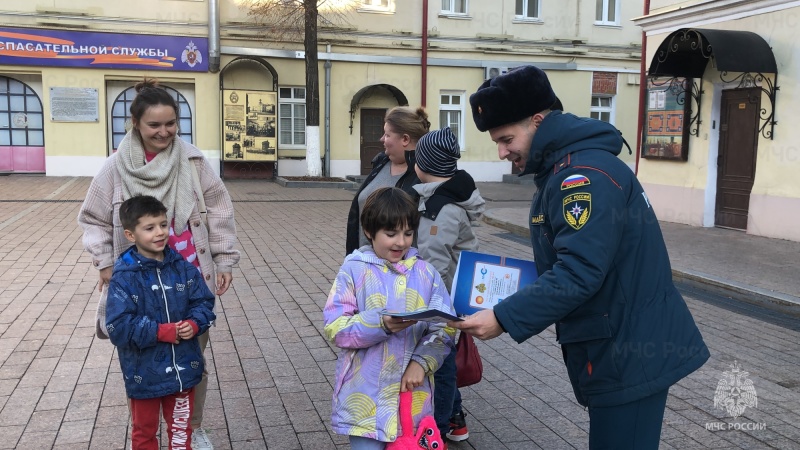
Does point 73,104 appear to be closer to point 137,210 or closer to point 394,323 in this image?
point 137,210

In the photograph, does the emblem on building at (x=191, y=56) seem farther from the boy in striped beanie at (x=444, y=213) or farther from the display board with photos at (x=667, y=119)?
the boy in striped beanie at (x=444, y=213)

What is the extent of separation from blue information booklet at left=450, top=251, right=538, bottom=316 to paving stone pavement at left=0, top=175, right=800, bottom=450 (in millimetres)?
1335

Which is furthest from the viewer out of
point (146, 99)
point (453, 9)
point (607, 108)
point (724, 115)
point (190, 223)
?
point (607, 108)

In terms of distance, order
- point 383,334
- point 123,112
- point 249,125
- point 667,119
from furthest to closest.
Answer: point 249,125, point 123,112, point 667,119, point 383,334

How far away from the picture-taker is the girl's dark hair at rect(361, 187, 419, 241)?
114 inches

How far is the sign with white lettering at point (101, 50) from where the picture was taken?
19.8m

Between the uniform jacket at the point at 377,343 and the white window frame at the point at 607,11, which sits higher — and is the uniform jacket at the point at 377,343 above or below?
below

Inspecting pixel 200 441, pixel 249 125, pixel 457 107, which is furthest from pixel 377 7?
pixel 200 441

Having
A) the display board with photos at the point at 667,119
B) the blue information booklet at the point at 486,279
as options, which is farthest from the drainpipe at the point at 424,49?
the blue information booklet at the point at 486,279

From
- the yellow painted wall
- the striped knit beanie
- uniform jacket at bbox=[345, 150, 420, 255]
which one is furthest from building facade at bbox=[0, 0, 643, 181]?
the striped knit beanie

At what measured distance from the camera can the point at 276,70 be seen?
21953 mm

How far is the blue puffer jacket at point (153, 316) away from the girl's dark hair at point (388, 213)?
0.94 metres

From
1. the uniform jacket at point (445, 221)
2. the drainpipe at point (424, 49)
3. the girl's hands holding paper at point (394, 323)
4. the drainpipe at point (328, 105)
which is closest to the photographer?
the girl's hands holding paper at point (394, 323)

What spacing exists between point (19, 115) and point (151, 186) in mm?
19988
